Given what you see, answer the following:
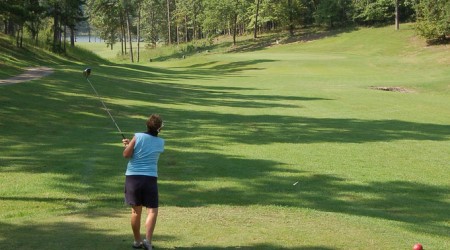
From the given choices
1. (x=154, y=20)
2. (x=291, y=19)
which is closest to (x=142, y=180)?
(x=291, y=19)

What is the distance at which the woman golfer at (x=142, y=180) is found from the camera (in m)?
7.23

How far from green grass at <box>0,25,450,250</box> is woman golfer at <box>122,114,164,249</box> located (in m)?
0.46

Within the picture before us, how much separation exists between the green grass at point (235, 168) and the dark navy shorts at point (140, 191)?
0.69m

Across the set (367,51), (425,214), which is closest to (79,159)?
(425,214)

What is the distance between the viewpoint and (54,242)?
743 cm

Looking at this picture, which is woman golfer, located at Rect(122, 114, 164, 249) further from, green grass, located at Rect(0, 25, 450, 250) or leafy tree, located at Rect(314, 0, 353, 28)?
leafy tree, located at Rect(314, 0, 353, 28)

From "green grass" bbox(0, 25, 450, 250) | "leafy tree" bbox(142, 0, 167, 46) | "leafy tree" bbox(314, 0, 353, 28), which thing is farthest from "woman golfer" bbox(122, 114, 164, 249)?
"leafy tree" bbox(142, 0, 167, 46)

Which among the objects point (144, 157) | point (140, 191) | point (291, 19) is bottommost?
point (140, 191)

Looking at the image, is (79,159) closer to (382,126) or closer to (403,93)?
(382,126)

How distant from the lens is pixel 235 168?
46.9ft

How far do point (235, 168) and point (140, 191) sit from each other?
7.20 m

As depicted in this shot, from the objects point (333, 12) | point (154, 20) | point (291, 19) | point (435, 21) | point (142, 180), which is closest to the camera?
point (142, 180)

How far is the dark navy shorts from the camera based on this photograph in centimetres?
723

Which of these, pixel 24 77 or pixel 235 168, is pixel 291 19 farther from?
pixel 235 168
